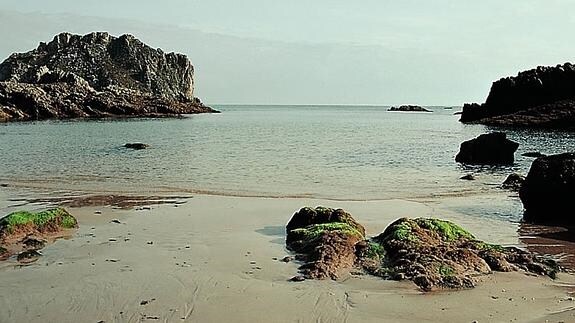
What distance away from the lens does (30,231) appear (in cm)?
1136

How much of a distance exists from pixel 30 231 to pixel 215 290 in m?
5.33

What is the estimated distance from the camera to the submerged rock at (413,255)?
336 inches

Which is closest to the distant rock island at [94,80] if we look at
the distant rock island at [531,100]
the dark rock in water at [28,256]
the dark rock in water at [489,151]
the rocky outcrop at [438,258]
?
the distant rock island at [531,100]

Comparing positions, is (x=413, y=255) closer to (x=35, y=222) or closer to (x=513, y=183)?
(x=35, y=222)

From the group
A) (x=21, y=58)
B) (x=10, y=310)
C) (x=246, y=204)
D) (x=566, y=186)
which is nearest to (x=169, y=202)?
(x=246, y=204)

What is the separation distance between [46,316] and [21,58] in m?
149

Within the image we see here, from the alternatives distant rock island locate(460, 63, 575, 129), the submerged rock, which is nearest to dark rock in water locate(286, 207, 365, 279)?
the submerged rock

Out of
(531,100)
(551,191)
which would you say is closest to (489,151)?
(551,191)

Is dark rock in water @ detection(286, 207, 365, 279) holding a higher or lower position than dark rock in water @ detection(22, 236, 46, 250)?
higher

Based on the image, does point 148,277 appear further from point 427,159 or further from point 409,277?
point 427,159

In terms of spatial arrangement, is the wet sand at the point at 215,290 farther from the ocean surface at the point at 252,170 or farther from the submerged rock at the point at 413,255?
the ocean surface at the point at 252,170

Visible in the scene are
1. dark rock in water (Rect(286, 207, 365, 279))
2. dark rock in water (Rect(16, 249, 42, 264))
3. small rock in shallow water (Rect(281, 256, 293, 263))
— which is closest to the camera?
dark rock in water (Rect(286, 207, 365, 279))

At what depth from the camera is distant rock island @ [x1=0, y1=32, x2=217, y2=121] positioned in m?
93.1

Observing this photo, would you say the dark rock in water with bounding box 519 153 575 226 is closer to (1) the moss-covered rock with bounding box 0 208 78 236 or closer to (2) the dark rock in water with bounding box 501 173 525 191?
(2) the dark rock in water with bounding box 501 173 525 191
